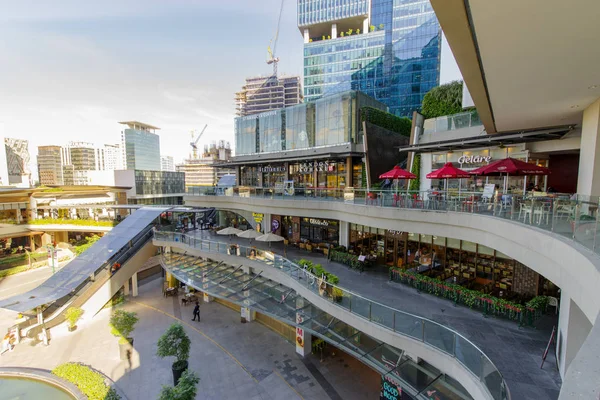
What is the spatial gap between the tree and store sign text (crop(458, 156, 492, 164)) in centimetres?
434

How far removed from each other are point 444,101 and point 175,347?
24.0 metres

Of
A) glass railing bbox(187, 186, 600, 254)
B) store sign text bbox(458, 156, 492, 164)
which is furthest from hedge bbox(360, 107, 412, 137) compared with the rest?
glass railing bbox(187, 186, 600, 254)

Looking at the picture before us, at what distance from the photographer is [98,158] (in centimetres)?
14388

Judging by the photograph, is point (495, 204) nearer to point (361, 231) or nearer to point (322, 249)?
point (361, 231)

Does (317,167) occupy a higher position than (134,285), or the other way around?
(317,167)

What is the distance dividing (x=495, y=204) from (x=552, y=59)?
6709mm

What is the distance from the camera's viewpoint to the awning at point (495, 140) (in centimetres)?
1345

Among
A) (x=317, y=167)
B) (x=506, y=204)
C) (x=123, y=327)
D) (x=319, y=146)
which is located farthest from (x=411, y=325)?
(x=319, y=146)

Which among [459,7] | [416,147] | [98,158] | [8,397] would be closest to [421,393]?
[459,7]

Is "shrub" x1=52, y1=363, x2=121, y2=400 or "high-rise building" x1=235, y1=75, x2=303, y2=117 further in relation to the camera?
"high-rise building" x1=235, y1=75, x2=303, y2=117

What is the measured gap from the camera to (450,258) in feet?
51.9

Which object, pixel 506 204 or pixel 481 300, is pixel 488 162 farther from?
pixel 481 300

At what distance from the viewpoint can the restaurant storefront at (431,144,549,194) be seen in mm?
16109

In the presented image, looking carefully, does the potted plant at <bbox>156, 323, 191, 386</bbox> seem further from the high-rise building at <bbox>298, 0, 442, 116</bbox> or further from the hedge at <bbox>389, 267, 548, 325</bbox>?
the high-rise building at <bbox>298, 0, 442, 116</bbox>
